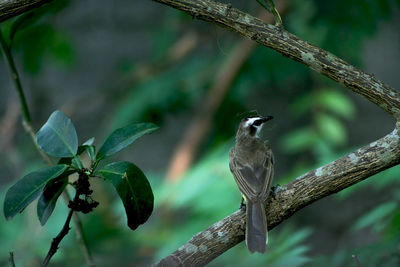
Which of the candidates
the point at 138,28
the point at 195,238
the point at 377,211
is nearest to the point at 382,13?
the point at 377,211

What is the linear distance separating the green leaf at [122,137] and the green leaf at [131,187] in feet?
0.26

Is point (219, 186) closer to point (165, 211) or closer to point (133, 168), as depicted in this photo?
point (165, 211)

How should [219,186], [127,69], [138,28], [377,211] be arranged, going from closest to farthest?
[377,211]
[219,186]
[127,69]
[138,28]

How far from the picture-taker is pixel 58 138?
2.15 m

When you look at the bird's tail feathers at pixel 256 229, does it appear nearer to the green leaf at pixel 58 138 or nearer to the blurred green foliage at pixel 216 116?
the blurred green foliage at pixel 216 116

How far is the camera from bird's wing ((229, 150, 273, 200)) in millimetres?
3096

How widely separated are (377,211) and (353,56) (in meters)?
3.41

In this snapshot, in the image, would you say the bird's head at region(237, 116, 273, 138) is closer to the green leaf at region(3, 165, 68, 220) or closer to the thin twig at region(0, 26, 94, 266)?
the thin twig at region(0, 26, 94, 266)

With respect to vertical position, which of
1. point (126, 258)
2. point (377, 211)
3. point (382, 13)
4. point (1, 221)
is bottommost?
point (126, 258)

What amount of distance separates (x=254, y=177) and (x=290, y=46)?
135cm

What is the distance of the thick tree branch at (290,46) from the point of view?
213 centimetres

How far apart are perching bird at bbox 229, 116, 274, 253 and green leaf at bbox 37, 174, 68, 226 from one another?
2.78 ft

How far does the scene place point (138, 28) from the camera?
368 inches

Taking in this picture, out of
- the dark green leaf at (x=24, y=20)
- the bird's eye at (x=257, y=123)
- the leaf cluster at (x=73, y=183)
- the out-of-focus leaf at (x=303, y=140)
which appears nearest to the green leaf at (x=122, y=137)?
the leaf cluster at (x=73, y=183)
